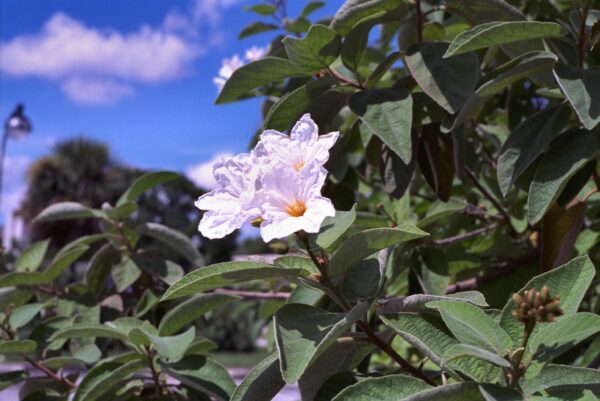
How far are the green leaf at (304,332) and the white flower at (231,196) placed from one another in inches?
4.7

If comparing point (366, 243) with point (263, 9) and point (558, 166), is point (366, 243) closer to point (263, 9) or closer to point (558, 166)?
point (558, 166)

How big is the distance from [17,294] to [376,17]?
979mm

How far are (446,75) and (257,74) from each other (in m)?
0.28

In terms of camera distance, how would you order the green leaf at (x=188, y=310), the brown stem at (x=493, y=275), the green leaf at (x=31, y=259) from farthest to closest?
the green leaf at (x=31, y=259), the brown stem at (x=493, y=275), the green leaf at (x=188, y=310)

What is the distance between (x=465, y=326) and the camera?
0.74m

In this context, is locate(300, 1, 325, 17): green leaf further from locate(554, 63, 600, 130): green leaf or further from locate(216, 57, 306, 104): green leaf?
locate(554, 63, 600, 130): green leaf

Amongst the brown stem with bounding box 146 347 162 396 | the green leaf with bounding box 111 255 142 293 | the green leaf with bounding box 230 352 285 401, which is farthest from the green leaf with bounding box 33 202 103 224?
the green leaf with bounding box 230 352 285 401

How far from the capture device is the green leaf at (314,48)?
1.07m

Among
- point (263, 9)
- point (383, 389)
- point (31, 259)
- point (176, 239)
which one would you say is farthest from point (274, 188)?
point (263, 9)

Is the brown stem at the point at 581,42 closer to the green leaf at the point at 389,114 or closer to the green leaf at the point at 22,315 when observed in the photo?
the green leaf at the point at 389,114

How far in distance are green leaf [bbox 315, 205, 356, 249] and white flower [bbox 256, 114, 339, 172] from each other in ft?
0.24

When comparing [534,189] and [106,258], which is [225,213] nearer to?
[534,189]

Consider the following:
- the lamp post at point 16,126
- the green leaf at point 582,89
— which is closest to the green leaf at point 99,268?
the green leaf at point 582,89

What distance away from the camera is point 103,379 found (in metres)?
1.10
